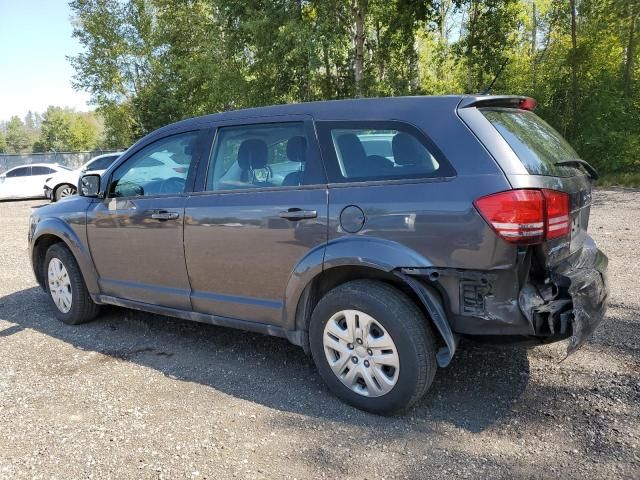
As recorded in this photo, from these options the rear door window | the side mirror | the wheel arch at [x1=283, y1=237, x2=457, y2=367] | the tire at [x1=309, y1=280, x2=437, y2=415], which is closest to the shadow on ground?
the tire at [x1=309, y1=280, x2=437, y2=415]

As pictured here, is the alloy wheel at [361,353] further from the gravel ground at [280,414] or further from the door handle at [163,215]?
the door handle at [163,215]

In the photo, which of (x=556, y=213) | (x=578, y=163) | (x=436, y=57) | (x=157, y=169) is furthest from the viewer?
(x=436, y=57)

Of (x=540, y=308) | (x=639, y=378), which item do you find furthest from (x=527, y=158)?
(x=639, y=378)

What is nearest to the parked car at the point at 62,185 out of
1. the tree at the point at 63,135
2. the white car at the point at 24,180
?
the white car at the point at 24,180

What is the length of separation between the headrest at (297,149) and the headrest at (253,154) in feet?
0.71

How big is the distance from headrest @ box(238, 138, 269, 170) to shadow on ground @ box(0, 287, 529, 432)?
1462 mm

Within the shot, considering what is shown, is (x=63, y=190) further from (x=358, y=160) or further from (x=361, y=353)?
(x=361, y=353)

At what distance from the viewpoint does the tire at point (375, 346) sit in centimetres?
286

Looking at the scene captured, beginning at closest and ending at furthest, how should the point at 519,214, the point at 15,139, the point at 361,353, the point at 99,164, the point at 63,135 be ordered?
the point at 519,214 < the point at 361,353 < the point at 99,164 < the point at 63,135 < the point at 15,139

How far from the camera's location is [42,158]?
2745 cm

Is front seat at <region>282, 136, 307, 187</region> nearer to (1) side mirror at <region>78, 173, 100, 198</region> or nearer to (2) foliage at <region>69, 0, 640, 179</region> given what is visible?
(1) side mirror at <region>78, 173, 100, 198</region>

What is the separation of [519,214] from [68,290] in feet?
13.2

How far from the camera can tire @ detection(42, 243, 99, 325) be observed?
15.5 ft

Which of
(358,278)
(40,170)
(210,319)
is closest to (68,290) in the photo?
(210,319)
